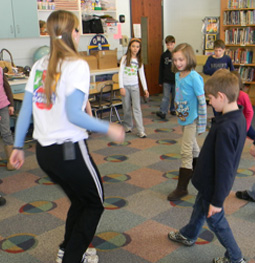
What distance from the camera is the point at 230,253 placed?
207 centimetres

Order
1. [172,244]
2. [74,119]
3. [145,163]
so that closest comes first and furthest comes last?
[74,119]
[172,244]
[145,163]

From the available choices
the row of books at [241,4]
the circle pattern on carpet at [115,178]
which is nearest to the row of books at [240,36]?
the row of books at [241,4]

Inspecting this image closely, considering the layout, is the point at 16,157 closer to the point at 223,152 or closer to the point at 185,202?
the point at 223,152

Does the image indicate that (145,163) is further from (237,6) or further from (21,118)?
(237,6)

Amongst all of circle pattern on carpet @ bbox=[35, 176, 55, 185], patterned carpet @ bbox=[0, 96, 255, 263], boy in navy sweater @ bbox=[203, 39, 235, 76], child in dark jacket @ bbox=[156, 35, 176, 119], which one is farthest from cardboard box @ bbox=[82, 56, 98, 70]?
circle pattern on carpet @ bbox=[35, 176, 55, 185]

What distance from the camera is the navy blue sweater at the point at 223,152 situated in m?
1.81

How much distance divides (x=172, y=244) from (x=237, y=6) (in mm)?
5834

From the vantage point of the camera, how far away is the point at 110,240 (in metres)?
2.52

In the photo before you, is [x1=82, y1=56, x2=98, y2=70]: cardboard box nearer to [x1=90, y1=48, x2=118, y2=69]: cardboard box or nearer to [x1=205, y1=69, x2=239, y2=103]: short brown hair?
[x1=90, y1=48, x2=118, y2=69]: cardboard box

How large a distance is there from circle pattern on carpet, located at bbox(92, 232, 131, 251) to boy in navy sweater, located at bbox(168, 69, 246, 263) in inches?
26.3

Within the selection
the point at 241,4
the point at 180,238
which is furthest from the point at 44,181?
the point at 241,4

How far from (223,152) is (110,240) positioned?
1105 millimetres

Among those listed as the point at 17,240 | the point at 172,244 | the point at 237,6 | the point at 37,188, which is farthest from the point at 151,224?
the point at 237,6

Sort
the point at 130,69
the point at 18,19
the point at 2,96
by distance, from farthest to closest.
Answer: the point at 18,19
the point at 130,69
the point at 2,96
